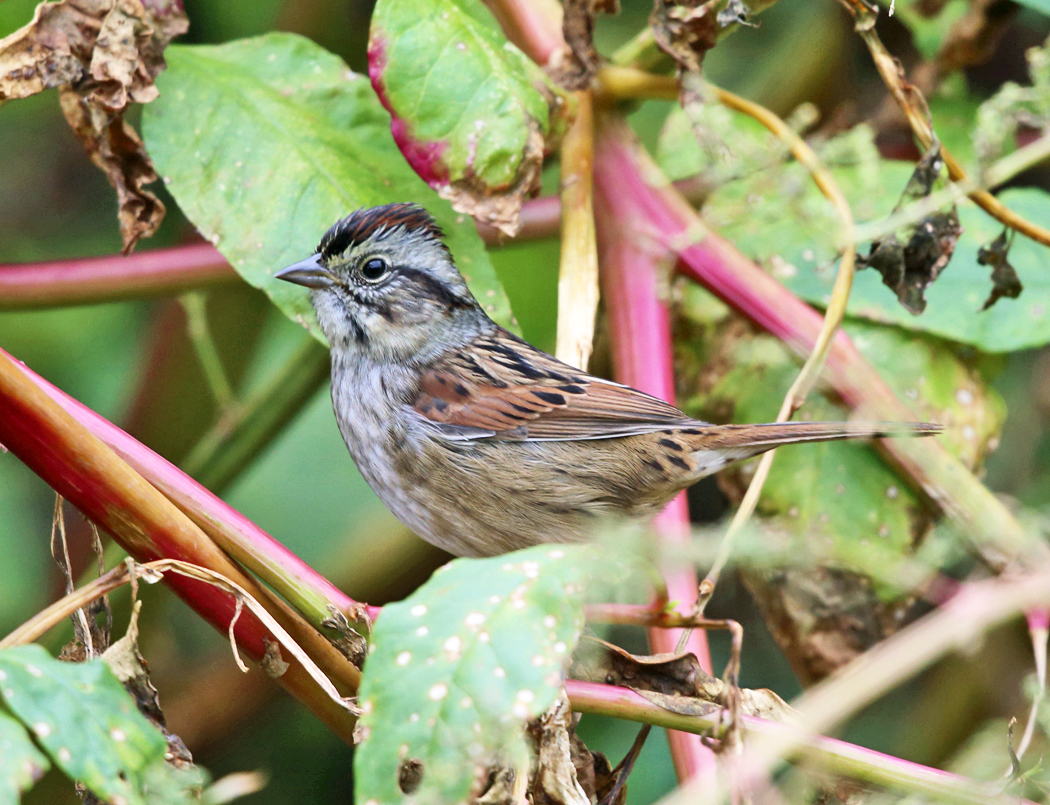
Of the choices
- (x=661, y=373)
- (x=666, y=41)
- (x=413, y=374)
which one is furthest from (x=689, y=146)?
(x=413, y=374)

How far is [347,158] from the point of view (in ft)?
6.98

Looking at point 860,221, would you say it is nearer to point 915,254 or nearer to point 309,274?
point 915,254

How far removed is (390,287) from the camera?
8.30 feet

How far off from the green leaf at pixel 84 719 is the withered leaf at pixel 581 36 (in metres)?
1.58

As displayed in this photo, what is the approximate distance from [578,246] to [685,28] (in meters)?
0.48

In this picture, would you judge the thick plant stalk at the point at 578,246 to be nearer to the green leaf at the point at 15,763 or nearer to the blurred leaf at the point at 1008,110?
the blurred leaf at the point at 1008,110

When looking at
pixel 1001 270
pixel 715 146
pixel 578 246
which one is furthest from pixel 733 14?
pixel 1001 270

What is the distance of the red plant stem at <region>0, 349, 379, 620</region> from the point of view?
1403 mm

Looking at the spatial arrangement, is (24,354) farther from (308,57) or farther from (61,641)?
(308,57)

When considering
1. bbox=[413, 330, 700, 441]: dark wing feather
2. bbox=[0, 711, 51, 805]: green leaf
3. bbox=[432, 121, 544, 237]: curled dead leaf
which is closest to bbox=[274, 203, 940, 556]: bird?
bbox=[413, 330, 700, 441]: dark wing feather

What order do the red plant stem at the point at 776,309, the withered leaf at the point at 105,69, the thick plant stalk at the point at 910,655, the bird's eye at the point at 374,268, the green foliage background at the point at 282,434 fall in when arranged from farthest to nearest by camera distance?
the green foliage background at the point at 282,434 → the bird's eye at the point at 374,268 → the red plant stem at the point at 776,309 → the withered leaf at the point at 105,69 → the thick plant stalk at the point at 910,655

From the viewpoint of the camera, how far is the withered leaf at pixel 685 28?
6.91ft

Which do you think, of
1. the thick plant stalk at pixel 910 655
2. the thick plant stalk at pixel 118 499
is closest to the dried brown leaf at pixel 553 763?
the thick plant stalk at pixel 910 655

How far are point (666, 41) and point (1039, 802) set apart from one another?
148 cm
